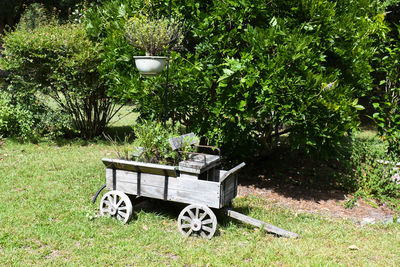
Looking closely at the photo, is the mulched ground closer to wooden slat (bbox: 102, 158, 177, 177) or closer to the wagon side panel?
the wagon side panel

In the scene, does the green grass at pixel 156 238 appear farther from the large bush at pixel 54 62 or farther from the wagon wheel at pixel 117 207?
the large bush at pixel 54 62

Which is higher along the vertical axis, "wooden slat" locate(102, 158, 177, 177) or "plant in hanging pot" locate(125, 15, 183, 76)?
"plant in hanging pot" locate(125, 15, 183, 76)

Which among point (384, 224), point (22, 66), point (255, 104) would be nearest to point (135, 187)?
point (255, 104)

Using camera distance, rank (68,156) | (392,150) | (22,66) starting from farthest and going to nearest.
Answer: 1. (22,66)
2. (68,156)
3. (392,150)

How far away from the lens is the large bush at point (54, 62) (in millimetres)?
8133

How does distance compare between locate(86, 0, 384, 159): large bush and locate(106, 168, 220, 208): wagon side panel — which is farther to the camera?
locate(86, 0, 384, 159): large bush

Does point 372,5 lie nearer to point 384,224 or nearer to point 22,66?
point 384,224

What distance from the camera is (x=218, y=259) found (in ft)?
11.8

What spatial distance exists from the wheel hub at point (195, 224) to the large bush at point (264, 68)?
1693 millimetres

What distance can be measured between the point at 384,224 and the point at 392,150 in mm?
1885

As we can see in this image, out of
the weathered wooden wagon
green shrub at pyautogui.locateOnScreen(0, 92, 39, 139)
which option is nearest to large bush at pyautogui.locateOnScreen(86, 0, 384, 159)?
the weathered wooden wagon

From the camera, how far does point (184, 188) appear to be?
4.11 metres

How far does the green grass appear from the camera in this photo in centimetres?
363

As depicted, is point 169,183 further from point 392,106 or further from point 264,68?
point 392,106
